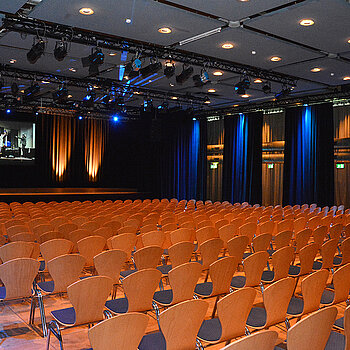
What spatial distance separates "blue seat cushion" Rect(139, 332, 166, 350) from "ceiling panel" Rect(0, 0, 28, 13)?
6.56 m

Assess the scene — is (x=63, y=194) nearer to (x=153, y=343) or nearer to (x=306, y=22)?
(x=306, y=22)

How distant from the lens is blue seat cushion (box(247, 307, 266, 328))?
3.98 m

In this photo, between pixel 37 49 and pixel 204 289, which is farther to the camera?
pixel 37 49

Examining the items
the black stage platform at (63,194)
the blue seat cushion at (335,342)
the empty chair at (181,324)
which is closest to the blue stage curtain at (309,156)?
the black stage platform at (63,194)

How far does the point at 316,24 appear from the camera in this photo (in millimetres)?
8742

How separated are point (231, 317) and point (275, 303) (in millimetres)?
549

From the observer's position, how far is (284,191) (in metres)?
17.5

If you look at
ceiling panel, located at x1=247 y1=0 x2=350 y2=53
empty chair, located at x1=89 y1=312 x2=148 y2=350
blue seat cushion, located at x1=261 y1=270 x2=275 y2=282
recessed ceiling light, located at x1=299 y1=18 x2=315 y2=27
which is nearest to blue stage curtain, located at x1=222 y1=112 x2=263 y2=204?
ceiling panel, located at x1=247 y1=0 x2=350 y2=53

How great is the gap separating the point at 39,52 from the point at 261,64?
6388 millimetres

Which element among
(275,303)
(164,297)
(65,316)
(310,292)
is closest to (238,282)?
(164,297)

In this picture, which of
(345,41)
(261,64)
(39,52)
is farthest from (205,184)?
(39,52)

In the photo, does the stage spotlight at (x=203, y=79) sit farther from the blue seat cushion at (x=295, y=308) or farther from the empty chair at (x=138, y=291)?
the empty chair at (x=138, y=291)

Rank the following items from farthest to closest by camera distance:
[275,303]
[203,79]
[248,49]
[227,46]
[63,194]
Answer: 1. [63,194]
2. [203,79]
3. [248,49]
4. [227,46]
5. [275,303]

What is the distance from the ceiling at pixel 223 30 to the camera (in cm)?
794
